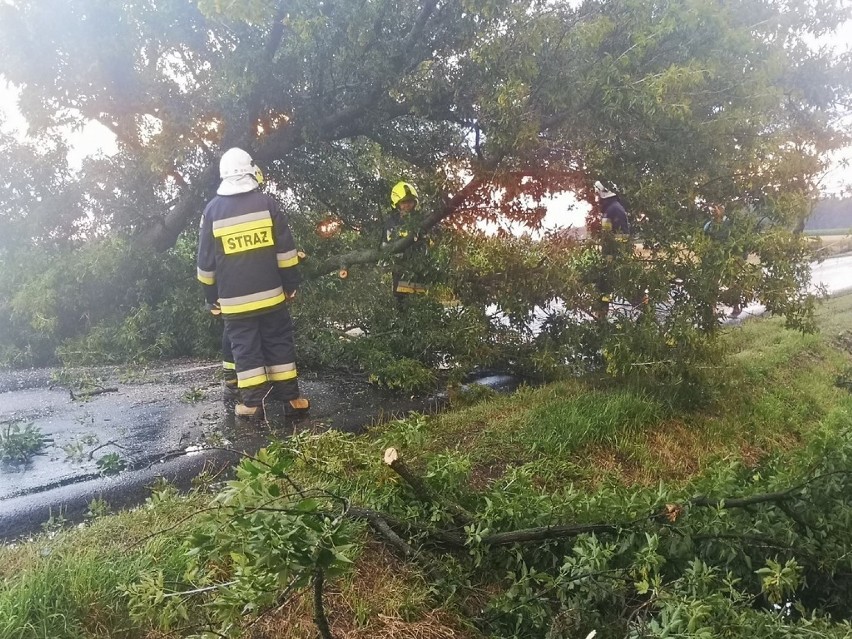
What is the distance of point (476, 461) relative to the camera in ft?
11.8

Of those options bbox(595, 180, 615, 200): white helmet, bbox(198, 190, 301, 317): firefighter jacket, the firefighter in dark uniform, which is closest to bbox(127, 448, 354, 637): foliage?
bbox(198, 190, 301, 317): firefighter jacket

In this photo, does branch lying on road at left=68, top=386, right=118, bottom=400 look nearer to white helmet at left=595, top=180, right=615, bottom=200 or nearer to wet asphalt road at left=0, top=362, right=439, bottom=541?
wet asphalt road at left=0, top=362, right=439, bottom=541

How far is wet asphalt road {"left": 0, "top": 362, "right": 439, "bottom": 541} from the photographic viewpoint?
322 cm

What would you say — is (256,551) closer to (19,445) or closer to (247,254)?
(247,254)

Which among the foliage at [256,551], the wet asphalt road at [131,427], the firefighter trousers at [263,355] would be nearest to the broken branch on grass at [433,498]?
the foliage at [256,551]

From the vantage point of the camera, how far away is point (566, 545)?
2.43 meters

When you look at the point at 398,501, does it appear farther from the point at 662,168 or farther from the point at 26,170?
the point at 26,170

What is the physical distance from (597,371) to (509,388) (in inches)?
33.3

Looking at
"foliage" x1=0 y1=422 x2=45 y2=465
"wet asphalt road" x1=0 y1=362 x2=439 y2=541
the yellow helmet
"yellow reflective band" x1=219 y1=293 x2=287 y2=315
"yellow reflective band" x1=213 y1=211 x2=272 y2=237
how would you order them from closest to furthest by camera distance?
"wet asphalt road" x1=0 y1=362 x2=439 y2=541 < "foliage" x1=0 y1=422 x2=45 y2=465 < "yellow reflective band" x1=213 y1=211 x2=272 y2=237 < "yellow reflective band" x1=219 y1=293 x2=287 y2=315 < the yellow helmet

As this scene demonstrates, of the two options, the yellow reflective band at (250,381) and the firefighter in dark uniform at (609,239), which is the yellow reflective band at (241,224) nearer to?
the yellow reflective band at (250,381)

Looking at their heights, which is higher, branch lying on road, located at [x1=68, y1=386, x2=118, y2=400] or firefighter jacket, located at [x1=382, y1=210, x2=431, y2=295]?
firefighter jacket, located at [x1=382, y1=210, x2=431, y2=295]

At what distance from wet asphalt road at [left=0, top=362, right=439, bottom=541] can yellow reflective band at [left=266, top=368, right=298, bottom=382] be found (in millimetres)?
313

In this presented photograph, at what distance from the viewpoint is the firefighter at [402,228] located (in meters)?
5.38

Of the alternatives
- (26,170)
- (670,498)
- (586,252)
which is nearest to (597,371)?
(586,252)
